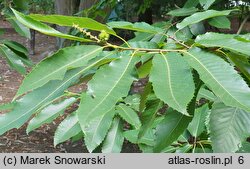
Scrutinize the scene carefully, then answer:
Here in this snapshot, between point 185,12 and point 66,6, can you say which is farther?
point 66,6

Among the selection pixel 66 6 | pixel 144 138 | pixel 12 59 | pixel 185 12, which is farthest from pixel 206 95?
pixel 66 6

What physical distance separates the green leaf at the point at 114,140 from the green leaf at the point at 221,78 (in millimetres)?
609

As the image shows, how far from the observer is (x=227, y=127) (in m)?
0.82

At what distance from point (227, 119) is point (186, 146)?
43 centimetres

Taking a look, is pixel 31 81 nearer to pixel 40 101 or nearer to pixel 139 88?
pixel 40 101

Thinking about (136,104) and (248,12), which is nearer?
(136,104)

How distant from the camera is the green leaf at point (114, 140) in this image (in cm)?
124

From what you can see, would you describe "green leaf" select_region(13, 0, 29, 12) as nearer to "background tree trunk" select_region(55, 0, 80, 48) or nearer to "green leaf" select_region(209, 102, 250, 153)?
"green leaf" select_region(209, 102, 250, 153)

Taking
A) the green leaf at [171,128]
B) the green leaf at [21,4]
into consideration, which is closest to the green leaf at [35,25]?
the green leaf at [171,128]

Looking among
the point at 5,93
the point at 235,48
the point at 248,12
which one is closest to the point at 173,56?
the point at 235,48

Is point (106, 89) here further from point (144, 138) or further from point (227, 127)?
point (144, 138)

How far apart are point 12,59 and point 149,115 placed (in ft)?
4.25

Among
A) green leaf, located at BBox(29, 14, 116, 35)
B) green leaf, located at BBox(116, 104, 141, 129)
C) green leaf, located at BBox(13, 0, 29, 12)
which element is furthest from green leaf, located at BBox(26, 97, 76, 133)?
Answer: green leaf, located at BBox(13, 0, 29, 12)

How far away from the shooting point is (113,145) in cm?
125
